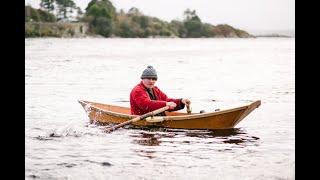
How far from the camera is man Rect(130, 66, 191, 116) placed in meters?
7.39

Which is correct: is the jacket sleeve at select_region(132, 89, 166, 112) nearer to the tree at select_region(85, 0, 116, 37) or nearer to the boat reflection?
the boat reflection

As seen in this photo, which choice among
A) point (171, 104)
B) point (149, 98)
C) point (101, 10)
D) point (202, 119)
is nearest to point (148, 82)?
point (149, 98)

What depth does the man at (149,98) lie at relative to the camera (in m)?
7.39

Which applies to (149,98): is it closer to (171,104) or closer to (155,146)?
(171,104)

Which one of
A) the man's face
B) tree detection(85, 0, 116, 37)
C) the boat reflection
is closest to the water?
the boat reflection

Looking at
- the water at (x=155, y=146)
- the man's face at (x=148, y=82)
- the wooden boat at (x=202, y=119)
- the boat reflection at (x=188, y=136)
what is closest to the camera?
the water at (x=155, y=146)

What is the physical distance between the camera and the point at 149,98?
7457mm

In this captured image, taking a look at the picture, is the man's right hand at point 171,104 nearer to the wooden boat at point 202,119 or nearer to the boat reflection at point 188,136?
the wooden boat at point 202,119

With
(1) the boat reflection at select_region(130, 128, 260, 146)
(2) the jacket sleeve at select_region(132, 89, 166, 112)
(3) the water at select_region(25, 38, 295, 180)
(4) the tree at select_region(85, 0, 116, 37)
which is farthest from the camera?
(4) the tree at select_region(85, 0, 116, 37)

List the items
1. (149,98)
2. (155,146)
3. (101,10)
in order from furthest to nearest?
1. (101,10)
2. (149,98)
3. (155,146)

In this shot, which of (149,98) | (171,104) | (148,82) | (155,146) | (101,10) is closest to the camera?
(155,146)

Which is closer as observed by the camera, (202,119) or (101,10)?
(202,119)

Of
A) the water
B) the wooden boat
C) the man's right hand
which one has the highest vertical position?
the man's right hand

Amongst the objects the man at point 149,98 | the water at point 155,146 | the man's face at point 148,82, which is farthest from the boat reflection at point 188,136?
the man's face at point 148,82
